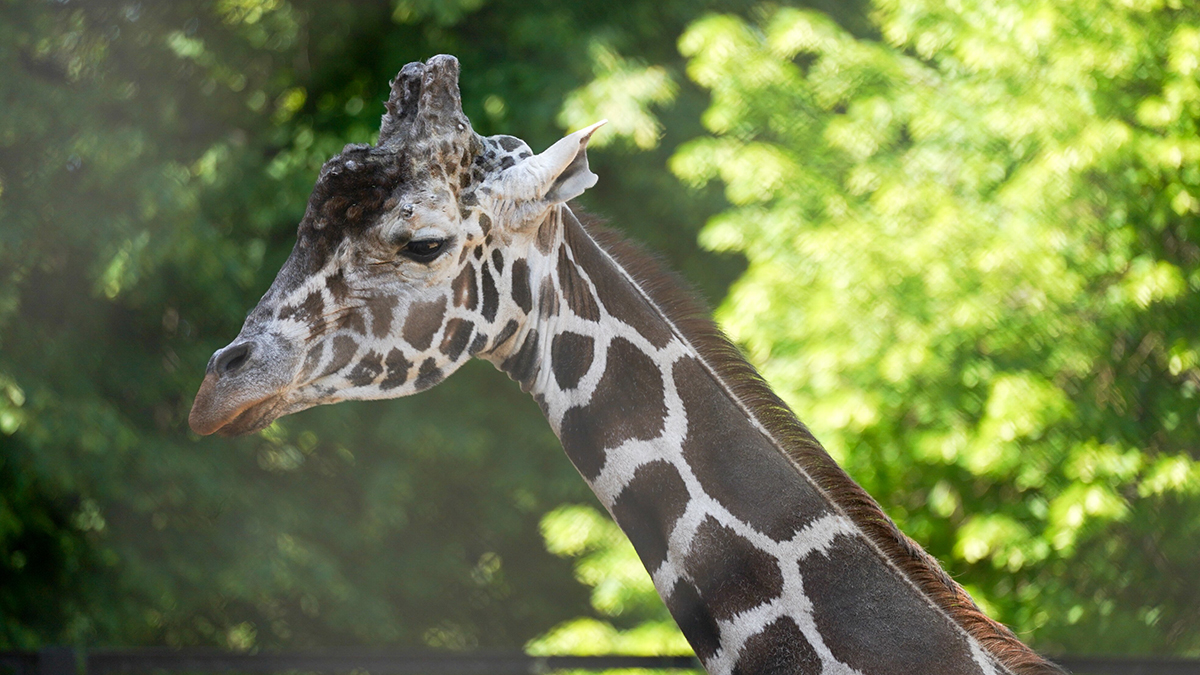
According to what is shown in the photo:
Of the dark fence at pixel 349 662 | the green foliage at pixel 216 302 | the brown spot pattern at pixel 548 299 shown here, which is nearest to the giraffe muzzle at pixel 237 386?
the brown spot pattern at pixel 548 299

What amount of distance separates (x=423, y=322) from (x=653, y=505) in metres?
0.65

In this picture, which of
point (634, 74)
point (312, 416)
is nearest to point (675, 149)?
point (634, 74)

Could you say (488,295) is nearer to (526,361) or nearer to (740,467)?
(526,361)

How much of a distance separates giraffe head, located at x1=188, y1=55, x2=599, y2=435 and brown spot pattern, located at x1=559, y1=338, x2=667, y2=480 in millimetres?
251

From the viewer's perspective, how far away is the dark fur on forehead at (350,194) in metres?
2.08

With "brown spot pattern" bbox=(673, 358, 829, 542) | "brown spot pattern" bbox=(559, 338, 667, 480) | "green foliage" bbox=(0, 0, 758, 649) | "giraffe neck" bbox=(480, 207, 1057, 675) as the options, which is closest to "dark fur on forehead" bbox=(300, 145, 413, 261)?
"giraffe neck" bbox=(480, 207, 1057, 675)

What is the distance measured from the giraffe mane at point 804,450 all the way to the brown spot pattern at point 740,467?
1.3 inches

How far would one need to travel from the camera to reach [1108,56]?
5004mm

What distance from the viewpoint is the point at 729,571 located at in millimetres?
1999

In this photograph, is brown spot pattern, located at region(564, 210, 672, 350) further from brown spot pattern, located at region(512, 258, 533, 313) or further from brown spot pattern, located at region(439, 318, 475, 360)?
brown spot pattern, located at region(439, 318, 475, 360)

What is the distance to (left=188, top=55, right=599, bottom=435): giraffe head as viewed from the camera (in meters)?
2.06

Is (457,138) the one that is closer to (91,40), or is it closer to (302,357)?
(302,357)

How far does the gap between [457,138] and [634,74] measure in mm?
5209

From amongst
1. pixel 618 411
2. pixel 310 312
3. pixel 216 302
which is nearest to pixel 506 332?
pixel 618 411
